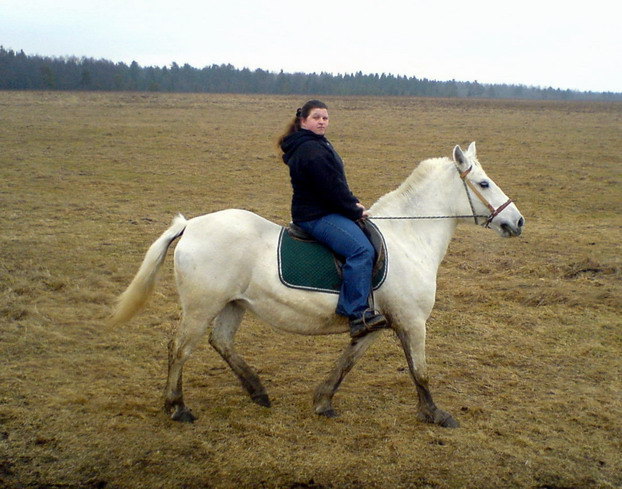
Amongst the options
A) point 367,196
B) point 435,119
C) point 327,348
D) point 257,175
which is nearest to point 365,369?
point 327,348

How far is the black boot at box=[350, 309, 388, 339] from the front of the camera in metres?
4.24

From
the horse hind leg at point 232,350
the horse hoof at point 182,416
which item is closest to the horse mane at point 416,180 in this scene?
the horse hind leg at point 232,350

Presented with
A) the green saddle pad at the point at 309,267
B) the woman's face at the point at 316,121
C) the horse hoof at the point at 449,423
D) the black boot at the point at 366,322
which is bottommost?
the horse hoof at the point at 449,423

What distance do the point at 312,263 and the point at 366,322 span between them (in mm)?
610

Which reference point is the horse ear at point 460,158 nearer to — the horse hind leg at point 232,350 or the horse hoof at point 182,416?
the horse hind leg at point 232,350

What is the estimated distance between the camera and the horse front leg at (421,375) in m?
4.49

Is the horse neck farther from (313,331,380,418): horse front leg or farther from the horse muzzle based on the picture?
(313,331,380,418): horse front leg

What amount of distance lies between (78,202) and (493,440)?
10256 millimetres

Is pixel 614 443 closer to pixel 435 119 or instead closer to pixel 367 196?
pixel 367 196

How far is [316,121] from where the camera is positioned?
428 cm

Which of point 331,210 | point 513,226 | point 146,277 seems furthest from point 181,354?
point 513,226

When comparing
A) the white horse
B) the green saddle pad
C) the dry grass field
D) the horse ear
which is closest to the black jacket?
the green saddle pad

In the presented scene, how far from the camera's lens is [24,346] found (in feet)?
18.2

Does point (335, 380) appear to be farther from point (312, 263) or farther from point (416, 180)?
point (416, 180)
